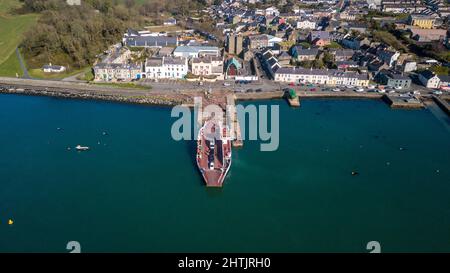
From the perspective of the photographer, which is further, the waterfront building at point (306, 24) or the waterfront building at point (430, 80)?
the waterfront building at point (306, 24)

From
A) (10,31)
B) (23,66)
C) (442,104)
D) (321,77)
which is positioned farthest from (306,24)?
(10,31)

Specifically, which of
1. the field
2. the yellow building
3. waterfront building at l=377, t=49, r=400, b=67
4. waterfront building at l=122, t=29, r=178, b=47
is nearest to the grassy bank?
the field

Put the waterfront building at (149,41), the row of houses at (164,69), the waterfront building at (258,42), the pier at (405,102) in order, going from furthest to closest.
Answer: the waterfront building at (258,42) → the waterfront building at (149,41) → the row of houses at (164,69) → the pier at (405,102)

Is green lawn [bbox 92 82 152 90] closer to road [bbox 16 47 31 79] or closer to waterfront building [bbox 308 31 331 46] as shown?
road [bbox 16 47 31 79]

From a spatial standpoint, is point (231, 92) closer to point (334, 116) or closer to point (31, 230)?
point (334, 116)

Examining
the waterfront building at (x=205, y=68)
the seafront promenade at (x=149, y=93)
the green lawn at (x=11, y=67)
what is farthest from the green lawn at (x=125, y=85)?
the green lawn at (x=11, y=67)

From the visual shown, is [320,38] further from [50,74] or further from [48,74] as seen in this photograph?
[48,74]

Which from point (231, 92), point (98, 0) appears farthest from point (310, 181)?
point (98, 0)

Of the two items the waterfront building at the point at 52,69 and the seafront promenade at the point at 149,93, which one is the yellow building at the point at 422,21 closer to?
the seafront promenade at the point at 149,93
